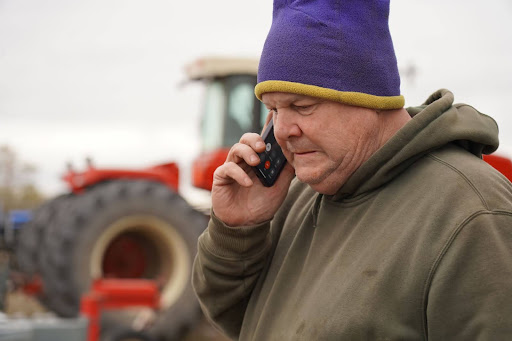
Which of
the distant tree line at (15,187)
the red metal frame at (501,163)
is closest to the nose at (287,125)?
the red metal frame at (501,163)

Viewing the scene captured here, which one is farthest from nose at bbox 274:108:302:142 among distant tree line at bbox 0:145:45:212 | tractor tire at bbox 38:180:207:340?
distant tree line at bbox 0:145:45:212

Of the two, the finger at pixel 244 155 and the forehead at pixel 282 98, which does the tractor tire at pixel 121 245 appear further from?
the forehead at pixel 282 98

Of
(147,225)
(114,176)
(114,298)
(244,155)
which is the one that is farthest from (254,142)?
(114,176)

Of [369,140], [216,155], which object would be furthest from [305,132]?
[216,155]

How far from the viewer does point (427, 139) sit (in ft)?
4.44

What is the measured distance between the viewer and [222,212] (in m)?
1.72

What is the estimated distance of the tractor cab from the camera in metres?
6.44

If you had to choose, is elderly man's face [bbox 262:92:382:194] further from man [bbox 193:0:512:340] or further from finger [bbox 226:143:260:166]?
finger [bbox 226:143:260:166]

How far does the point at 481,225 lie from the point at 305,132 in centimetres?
42

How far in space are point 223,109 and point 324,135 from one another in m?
5.26

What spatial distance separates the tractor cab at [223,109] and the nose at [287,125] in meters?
4.75

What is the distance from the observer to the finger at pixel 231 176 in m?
1.68

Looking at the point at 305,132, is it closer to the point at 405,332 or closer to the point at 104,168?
the point at 405,332

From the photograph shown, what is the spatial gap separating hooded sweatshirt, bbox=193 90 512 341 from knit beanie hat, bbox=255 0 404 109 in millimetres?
112
